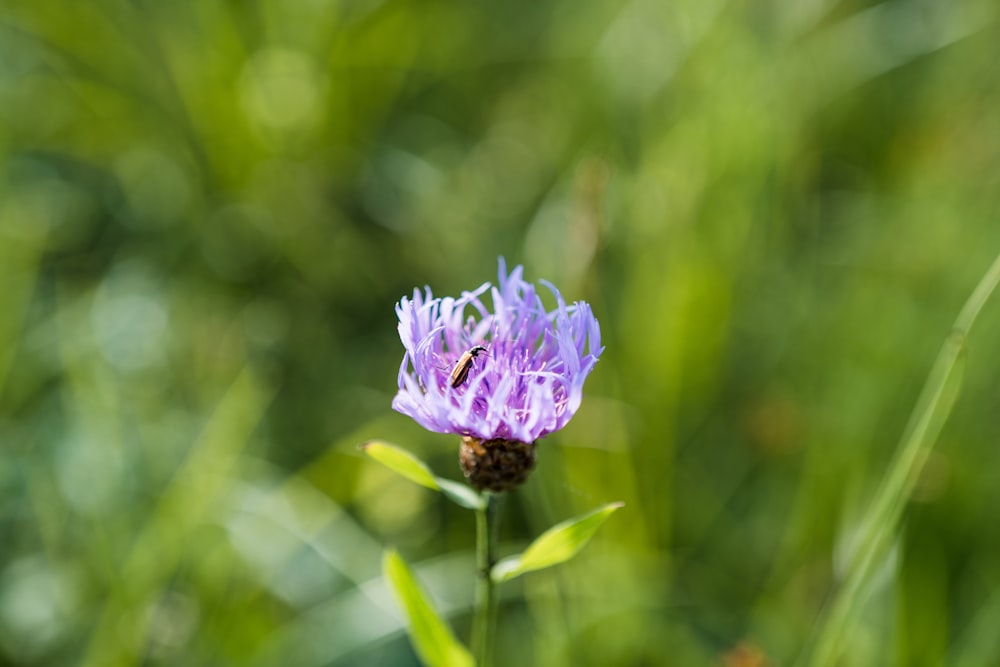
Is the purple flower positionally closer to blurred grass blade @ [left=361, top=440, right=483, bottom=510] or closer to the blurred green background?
blurred grass blade @ [left=361, top=440, right=483, bottom=510]

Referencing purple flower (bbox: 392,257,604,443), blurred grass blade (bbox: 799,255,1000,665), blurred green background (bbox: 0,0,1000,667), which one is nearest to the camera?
purple flower (bbox: 392,257,604,443)

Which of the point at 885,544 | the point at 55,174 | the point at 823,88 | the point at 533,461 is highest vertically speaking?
the point at 55,174

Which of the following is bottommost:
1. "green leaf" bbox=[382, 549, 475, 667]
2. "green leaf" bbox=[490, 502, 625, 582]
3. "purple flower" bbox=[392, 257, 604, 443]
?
"green leaf" bbox=[382, 549, 475, 667]

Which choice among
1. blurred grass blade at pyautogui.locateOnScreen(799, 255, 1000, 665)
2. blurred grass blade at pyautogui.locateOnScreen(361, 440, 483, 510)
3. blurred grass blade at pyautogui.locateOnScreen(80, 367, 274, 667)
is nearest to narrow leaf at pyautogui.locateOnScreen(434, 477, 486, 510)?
blurred grass blade at pyautogui.locateOnScreen(361, 440, 483, 510)

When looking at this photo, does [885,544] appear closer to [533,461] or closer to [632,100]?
[533,461]

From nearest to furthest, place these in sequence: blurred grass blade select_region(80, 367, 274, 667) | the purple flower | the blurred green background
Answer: the purple flower < blurred grass blade select_region(80, 367, 274, 667) < the blurred green background

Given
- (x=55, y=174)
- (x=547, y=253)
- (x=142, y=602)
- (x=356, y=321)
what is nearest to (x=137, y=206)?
(x=55, y=174)
